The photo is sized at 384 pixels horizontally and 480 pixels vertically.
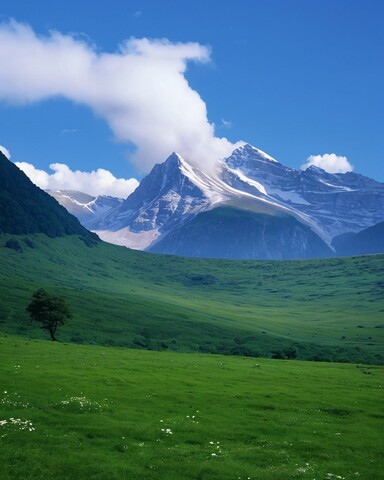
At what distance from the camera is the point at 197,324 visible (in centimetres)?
15962

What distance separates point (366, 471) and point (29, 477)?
18392 mm

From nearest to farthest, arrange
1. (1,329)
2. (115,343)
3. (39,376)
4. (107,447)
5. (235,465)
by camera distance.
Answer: (235,465)
(107,447)
(39,376)
(1,329)
(115,343)

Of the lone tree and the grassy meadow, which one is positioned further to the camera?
the lone tree

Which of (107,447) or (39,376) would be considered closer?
(107,447)

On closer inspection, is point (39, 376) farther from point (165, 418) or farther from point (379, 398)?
point (379, 398)

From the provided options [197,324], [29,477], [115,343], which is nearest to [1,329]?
[115,343]

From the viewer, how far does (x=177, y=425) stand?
33.1 m

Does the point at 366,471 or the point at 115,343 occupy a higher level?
the point at 366,471

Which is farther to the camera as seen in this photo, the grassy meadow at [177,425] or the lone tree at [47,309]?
the lone tree at [47,309]

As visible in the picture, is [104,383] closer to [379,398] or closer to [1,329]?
[379,398]

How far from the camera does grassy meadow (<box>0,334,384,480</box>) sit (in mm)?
25797

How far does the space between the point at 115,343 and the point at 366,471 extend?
101131 millimetres

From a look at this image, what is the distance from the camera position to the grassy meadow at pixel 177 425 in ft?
84.6

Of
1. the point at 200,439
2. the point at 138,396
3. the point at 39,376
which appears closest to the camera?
the point at 200,439
